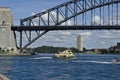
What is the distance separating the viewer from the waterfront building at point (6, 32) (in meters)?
172

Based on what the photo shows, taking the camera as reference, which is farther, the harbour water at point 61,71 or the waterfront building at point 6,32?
the waterfront building at point 6,32

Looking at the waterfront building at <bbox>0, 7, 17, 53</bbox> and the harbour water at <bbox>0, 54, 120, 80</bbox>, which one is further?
the waterfront building at <bbox>0, 7, 17, 53</bbox>

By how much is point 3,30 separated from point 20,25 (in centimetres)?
1613

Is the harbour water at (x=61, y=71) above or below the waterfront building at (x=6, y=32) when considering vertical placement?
below

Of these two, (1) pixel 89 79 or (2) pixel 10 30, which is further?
(2) pixel 10 30

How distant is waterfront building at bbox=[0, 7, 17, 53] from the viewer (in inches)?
6767

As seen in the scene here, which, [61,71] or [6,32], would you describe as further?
[6,32]

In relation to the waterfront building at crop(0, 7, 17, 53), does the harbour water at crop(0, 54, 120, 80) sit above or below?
below

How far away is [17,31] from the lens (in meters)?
166

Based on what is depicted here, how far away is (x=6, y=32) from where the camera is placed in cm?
A: 17250

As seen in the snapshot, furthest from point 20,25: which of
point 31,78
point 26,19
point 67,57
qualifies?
point 31,78

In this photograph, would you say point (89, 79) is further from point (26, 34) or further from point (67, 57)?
point (26, 34)

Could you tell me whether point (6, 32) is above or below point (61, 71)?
above

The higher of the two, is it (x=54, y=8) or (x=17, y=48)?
(x=54, y=8)
